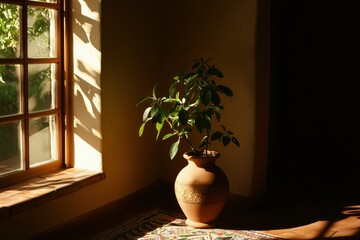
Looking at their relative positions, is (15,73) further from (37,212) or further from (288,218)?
(288,218)

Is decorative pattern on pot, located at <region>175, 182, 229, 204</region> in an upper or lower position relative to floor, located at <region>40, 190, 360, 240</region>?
upper

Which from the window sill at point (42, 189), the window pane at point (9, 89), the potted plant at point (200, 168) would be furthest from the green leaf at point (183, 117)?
the window pane at point (9, 89)

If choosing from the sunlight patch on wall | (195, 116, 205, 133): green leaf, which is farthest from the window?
(195, 116, 205, 133): green leaf

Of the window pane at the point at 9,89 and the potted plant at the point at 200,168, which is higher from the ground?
the window pane at the point at 9,89

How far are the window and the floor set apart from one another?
→ 58cm

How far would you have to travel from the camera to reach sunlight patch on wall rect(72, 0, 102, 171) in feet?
13.2

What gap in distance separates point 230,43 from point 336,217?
161 centimetres

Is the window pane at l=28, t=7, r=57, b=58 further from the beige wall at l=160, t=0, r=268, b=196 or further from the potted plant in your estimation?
the beige wall at l=160, t=0, r=268, b=196

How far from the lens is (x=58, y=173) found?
4000mm

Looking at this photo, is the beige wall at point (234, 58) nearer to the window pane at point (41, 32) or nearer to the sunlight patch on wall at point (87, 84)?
the sunlight patch on wall at point (87, 84)

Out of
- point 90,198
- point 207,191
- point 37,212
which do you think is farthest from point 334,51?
point 37,212

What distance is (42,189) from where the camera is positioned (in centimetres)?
364

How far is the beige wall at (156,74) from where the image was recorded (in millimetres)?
4109

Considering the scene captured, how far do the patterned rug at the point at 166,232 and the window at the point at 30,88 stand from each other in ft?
2.22
